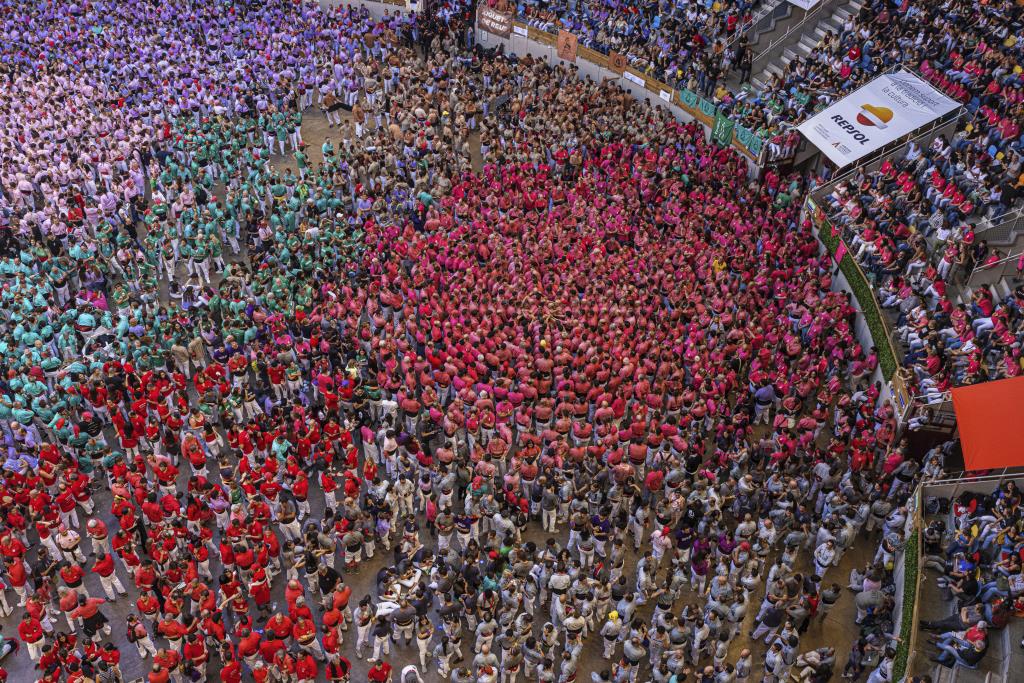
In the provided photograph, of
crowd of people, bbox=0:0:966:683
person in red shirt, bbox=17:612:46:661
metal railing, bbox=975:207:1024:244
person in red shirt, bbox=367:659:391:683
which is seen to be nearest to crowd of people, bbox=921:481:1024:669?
crowd of people, bbox=0:0:966:683

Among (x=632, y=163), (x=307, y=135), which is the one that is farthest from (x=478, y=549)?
(x=307, y=135)

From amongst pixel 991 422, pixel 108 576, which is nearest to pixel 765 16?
pixel 991 422

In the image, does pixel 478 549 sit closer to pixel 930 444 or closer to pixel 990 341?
pixel 930 444

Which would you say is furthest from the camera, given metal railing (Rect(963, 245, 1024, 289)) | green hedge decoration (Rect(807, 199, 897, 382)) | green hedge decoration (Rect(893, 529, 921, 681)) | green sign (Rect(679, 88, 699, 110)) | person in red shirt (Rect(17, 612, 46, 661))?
green sign (Rect(679, 88, 699, 110))

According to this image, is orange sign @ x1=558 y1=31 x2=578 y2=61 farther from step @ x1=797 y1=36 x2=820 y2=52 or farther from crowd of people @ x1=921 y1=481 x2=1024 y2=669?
crowd of people @ x1=921 y1=481 x2=1024 y2=669

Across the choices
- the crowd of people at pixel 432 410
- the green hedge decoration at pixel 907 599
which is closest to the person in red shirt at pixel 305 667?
the crowd of people at pixel 432 410

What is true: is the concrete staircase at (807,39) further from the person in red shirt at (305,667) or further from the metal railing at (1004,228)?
A: the person in red shirt at (305,667)
